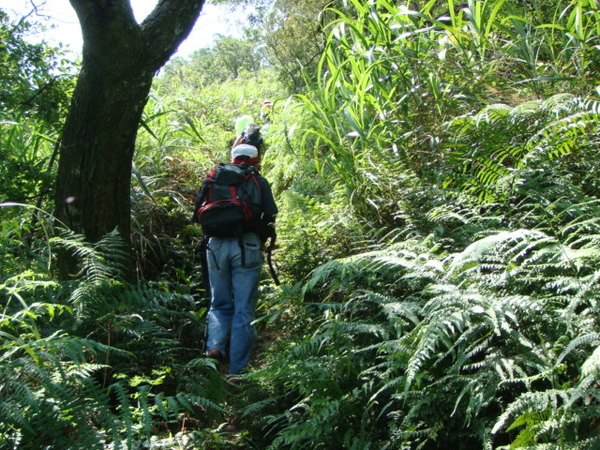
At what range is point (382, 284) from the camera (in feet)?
13.1

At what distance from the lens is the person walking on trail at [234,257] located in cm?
483

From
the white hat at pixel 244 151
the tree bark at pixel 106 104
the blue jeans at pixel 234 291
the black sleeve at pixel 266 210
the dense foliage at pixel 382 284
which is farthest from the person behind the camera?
the white hat at pixel 244 151

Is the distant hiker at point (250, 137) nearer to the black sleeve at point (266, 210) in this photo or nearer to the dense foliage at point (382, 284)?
the dense foliage at point (382, 284)

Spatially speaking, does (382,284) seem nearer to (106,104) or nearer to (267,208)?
(267,208)

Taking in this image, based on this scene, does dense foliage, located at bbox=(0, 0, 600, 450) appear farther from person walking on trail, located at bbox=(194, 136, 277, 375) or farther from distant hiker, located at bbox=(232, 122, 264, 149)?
distant hiker, located at bbox=(232, 122, 264, 149)

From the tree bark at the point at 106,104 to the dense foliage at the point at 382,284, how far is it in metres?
0.31

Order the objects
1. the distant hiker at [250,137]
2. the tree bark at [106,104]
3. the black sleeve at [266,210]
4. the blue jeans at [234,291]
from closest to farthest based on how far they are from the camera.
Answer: the tree bark at [106,104] < the blue jeans at [234,291] < the black sleeve at [266,210] < the distant hiker at [250,137]

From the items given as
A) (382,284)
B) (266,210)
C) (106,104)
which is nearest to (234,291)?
(266,210)

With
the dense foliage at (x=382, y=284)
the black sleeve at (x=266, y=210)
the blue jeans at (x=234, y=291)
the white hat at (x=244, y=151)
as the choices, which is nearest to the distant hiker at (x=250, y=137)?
the white hat at (x=244, y=151)

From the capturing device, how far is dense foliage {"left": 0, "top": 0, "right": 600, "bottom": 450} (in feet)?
9.20

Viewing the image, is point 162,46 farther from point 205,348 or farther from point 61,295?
point 205,348

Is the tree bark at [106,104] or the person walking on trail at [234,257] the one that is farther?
the person walking on trail at [234,257]

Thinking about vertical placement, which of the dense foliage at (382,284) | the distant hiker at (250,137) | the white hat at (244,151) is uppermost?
the distant hiker at (250,137)

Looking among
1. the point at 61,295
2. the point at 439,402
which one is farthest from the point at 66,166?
the point at 439,402
